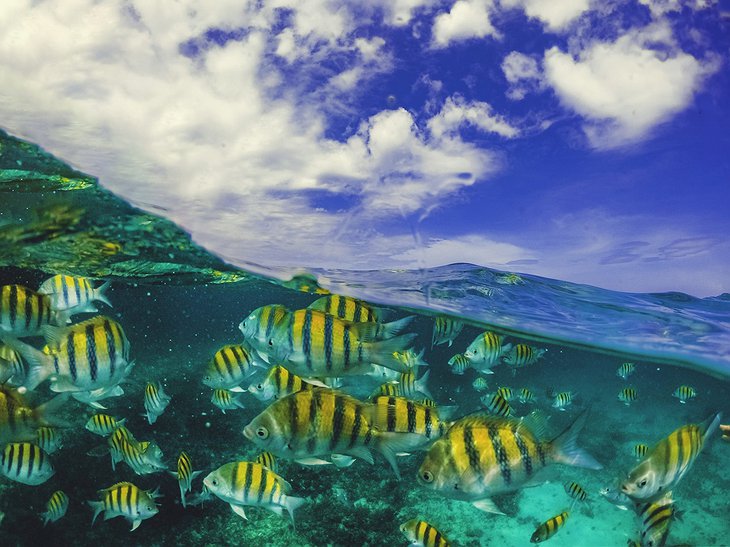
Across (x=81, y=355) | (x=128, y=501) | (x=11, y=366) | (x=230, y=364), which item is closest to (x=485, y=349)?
(x=230, y=364)

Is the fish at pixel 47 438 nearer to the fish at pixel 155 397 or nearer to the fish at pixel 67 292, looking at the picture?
the fish at pixel 155 397

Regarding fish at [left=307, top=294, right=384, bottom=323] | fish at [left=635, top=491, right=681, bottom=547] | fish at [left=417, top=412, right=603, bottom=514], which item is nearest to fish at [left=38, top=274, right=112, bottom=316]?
fish at [left=307, top=294, right=384, bottom=323]

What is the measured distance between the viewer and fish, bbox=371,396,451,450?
5.02 m

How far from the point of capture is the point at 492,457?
4176 millimetres

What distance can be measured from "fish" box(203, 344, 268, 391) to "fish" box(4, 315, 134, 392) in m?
2.22

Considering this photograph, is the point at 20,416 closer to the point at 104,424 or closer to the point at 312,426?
the point at 312,426

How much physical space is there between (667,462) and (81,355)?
5866 mm

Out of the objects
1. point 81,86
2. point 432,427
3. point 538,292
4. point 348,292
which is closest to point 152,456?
point 432,427

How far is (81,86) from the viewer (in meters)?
9.12

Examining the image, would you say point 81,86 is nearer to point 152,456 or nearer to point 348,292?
point 152,456

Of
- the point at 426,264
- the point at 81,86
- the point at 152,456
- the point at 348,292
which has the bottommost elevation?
the point at 152,456

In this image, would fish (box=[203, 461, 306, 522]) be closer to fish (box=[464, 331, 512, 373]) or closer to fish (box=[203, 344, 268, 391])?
fish (box=[203, 344, 268, 391])

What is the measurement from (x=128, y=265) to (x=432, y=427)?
56.7ft

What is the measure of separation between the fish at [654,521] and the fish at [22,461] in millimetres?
7817
